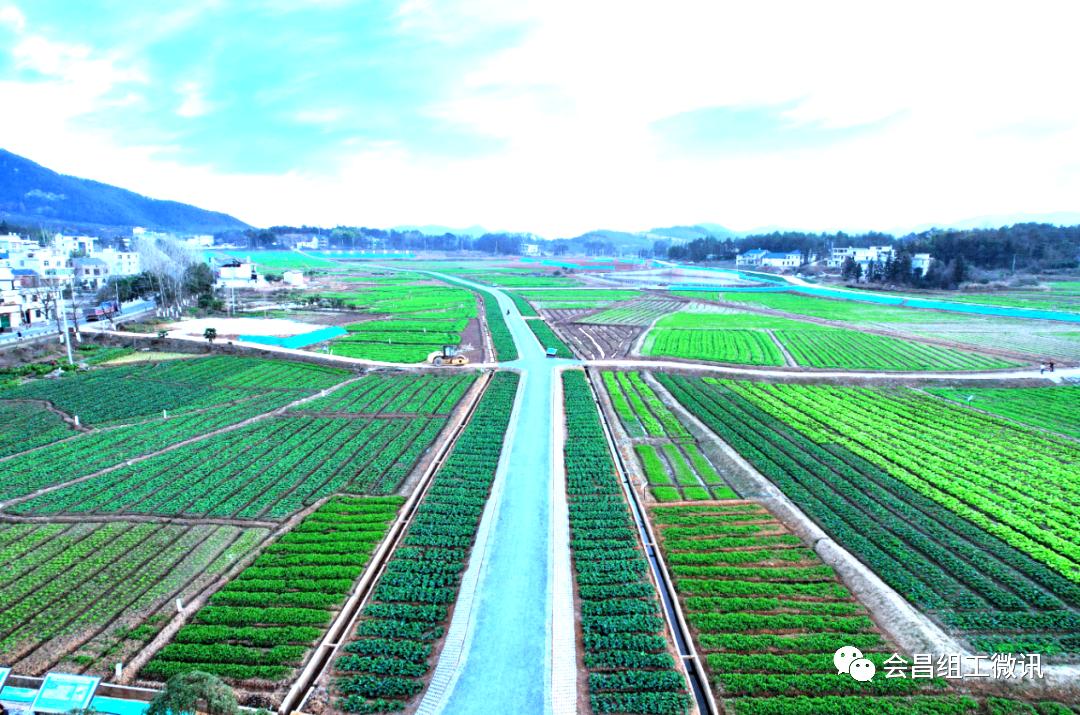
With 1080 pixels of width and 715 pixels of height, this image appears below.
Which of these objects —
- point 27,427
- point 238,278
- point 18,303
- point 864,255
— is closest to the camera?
point 27,427

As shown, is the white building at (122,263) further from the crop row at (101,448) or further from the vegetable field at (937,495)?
the vegetable field at (937,495)

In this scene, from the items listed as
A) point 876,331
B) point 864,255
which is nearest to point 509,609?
point 876,331

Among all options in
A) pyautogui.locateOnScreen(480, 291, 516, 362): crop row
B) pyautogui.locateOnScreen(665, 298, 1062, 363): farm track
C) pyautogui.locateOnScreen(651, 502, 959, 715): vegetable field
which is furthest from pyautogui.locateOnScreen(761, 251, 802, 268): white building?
pyautogui.locateOnScreen(651, 502, 959, 715): vegetable field

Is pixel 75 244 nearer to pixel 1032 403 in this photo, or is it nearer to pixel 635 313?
pixel 635 313

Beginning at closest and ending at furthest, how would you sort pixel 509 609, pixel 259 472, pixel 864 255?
pixel 509 609 → pixel 259 472 → pixel 864 255

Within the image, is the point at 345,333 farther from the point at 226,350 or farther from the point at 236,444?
the point at 236,444

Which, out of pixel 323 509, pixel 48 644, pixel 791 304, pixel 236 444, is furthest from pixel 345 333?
pixel 791 304
